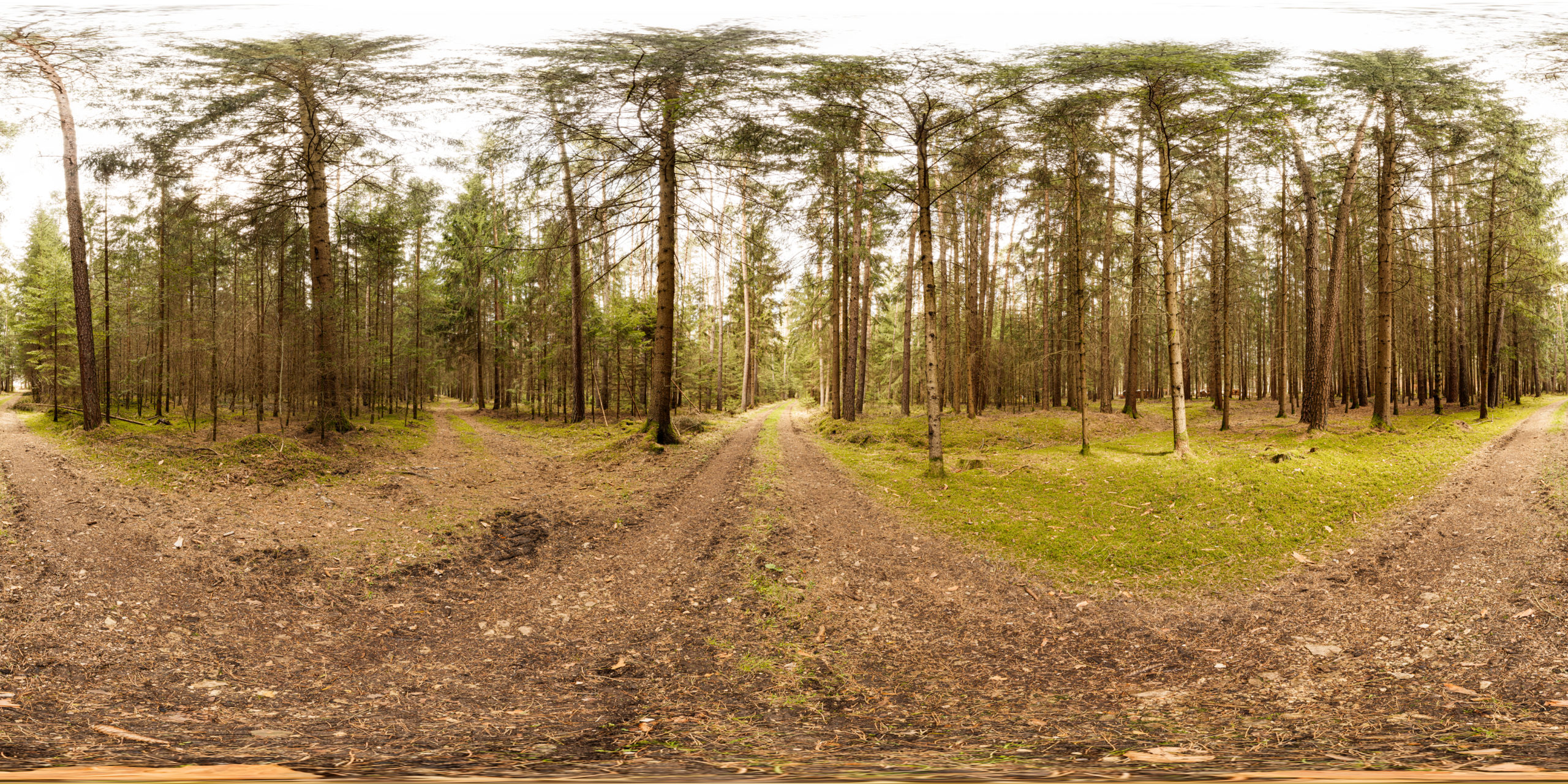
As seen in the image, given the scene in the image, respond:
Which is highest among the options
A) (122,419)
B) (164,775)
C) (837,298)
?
(837,298)

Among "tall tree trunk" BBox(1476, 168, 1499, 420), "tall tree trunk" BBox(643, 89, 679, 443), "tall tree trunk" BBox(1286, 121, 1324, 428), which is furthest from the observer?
"tall tree trunk" BBox(1476, 168, 1499, 420)

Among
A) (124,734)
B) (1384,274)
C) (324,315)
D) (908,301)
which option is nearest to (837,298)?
(908,301)

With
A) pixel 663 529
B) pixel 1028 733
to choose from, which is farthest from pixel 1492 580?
pixel 663 529

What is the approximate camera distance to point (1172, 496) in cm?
760

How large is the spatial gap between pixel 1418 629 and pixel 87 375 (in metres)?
17.2

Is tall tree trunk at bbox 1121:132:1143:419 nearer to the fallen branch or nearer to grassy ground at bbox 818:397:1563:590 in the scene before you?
grassy ground at bbox 818:397:1563:590

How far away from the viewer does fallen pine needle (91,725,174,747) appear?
2598 millimetres

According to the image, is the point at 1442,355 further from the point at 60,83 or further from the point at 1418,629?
the point at 60,83

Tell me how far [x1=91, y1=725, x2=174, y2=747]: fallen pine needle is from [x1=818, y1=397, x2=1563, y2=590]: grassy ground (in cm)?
649

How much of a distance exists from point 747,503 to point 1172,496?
5592 mm

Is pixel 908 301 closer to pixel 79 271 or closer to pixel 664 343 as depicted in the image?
pixel 664 343

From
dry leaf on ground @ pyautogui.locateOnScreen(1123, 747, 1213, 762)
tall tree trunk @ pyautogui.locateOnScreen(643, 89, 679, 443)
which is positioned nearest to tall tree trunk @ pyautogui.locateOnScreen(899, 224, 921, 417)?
tall tree trunk @ pyautogui.locateOnScreen(643, 89, 679, 443)

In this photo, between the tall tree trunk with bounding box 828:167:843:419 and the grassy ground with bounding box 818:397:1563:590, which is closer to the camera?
the grassy ground with bounding box 818:397:1563:590

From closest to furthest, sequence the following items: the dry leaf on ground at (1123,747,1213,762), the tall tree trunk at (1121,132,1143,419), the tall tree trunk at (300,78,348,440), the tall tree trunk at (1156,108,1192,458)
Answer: the dry leaf on ground at (1123,747,1213,762) < the tall tree trunk at (1156,108,1192,458) < the tall tree trunk at (300,78,348,440) < the tall tree trunk at (1121,132,1143,419)
